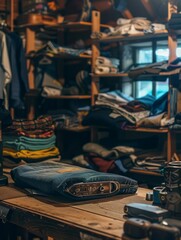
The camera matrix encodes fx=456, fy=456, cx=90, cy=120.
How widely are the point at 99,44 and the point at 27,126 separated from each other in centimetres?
128

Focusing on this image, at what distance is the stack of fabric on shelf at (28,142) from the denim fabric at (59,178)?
1.23m

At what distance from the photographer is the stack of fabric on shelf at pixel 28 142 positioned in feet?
12.7

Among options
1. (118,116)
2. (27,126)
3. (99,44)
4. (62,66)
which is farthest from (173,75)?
(62,66)

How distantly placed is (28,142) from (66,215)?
2.02m

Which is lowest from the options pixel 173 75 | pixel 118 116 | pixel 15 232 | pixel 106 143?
pixel 15 232

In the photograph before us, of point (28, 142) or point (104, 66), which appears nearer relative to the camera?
point (28, 142)

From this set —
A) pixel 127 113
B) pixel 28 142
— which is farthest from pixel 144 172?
pixel 28 142

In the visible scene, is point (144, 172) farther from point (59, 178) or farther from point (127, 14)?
point (59, 178)

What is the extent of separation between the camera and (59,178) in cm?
221

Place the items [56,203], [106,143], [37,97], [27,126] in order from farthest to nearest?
[37,97]
[106,143]
[27,126]
[56,203]

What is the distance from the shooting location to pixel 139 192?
249 cm

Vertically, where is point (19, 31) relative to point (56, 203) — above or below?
above

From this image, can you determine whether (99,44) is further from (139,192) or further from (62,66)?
(139,192)

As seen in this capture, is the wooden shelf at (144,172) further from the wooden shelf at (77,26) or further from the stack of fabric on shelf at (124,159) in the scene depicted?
the wooden shelf at (77,26)
